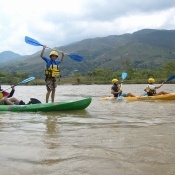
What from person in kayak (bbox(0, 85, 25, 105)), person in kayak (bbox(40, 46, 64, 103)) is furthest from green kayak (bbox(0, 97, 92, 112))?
person in kayak (bbox(40, 46, 64, 103))

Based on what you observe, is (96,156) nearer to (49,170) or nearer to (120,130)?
(49,170)

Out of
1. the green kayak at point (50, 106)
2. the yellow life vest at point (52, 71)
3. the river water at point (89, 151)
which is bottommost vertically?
the river water at point (89, 151)

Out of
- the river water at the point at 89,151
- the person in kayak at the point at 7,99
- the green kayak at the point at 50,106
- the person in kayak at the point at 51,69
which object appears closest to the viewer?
the river water at the point at 89,151

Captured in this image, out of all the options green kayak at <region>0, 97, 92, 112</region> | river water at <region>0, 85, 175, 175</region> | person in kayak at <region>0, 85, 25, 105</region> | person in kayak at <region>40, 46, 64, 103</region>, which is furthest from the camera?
person in kayak at <region>0, 85, 25, 105</region>

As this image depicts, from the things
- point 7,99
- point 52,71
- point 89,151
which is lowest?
point 89,151

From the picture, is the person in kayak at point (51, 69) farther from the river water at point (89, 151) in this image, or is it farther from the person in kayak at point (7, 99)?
the river water at point (89, 151)

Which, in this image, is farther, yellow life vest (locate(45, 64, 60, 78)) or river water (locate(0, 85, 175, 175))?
yellow life vest (locate(45, 64, 60, 78))

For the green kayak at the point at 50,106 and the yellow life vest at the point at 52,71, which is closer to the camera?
the green kayak at the point at 50,106

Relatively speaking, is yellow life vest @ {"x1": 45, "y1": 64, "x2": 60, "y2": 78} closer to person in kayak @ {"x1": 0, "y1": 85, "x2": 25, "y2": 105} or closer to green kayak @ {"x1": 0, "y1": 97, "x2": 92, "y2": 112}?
green kayak @ {"x1": 0, "y1": 97, "x2": 92, "y2": 112}

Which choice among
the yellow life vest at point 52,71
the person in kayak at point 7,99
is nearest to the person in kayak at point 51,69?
the yellow life vest at point 52,71

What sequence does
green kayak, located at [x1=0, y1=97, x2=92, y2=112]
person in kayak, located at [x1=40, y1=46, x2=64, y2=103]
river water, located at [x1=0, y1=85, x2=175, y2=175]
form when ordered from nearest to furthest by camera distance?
river water, located at [x1=0, y1=85, x2=175, y2=175] < green kayak, located at [x1=0, y1=97, x2=92, y2=112] < person in kayak, located at [x1=40, y1=46, x2=64, y2=103]

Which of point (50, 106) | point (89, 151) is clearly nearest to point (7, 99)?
point (50, 106)

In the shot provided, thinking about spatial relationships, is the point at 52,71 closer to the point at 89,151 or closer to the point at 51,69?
the point at 51,69

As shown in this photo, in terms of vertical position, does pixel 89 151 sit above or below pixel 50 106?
below
